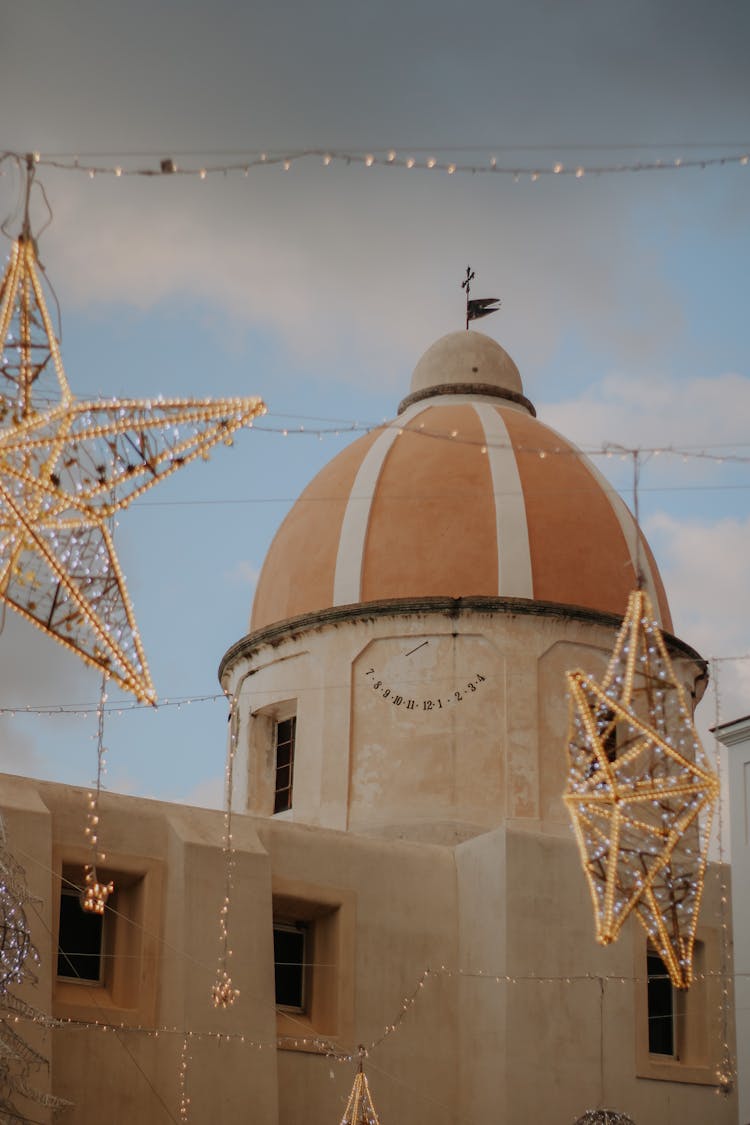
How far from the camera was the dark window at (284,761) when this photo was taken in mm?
27156

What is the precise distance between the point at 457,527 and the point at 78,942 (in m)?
8.90

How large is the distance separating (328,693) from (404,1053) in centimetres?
590

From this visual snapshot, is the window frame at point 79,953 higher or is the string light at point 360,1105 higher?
the window frame at point 79,953

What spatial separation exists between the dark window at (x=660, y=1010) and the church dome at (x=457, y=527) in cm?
541

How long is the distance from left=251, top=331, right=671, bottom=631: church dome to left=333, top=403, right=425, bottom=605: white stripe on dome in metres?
0.02

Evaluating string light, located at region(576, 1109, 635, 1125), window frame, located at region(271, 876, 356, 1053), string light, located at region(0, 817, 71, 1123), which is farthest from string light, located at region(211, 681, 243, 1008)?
string light, located at region(576, 1109, 635, 1125)

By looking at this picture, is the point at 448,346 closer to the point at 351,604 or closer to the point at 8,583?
the point at 351,604

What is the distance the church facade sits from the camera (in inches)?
815

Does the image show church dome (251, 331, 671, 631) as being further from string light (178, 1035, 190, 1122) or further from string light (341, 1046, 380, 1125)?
string light (178, 1035, 190, 1122)

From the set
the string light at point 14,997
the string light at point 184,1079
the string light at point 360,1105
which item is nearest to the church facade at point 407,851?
the string light at point 184,1079

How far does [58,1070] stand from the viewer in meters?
19.7

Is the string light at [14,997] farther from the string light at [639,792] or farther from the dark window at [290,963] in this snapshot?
the string light at [639,792]

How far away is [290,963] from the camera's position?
2297cm

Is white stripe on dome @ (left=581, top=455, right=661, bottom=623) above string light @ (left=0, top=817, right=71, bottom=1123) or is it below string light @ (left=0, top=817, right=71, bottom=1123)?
above
